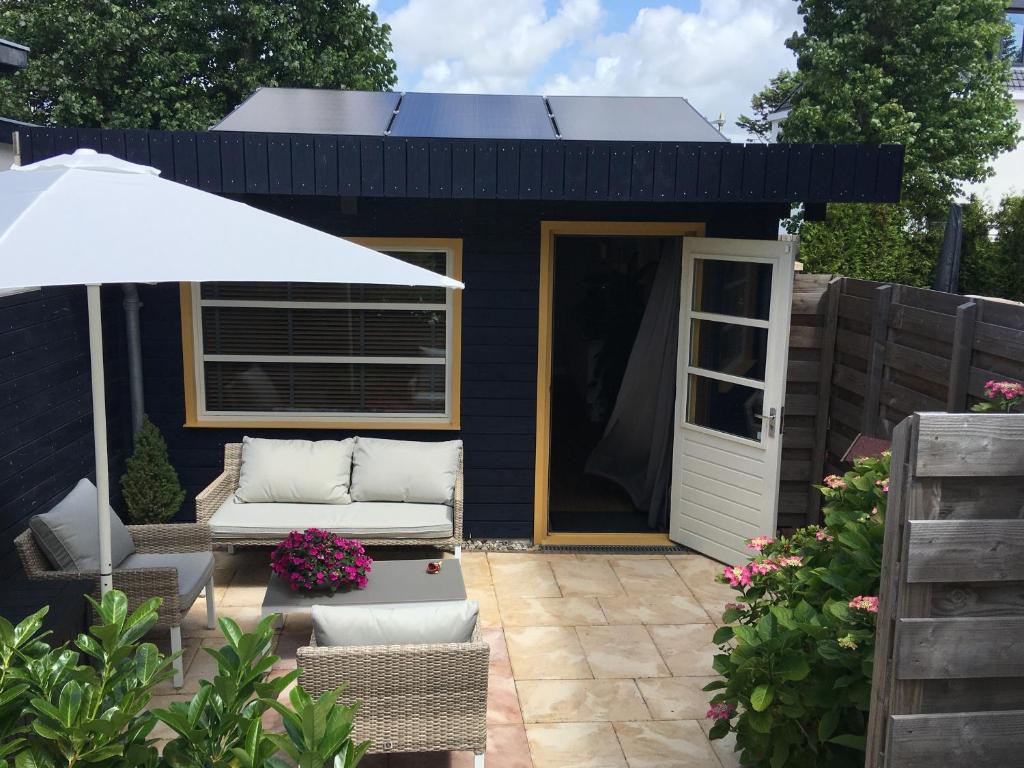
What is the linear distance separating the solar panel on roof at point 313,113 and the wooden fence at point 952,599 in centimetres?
430

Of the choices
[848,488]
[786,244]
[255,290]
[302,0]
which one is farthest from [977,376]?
[302,0]

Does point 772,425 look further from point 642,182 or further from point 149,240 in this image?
point 149,240

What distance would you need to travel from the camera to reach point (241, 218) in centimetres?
336

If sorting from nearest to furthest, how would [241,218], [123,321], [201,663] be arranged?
[241,218]
[201,663]
[123,321]

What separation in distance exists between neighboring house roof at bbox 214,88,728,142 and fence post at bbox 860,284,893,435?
1.47 m

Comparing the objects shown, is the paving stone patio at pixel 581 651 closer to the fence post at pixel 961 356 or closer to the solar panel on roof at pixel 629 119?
the fence post at pixel 961 356

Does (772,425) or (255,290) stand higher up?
(255,290)

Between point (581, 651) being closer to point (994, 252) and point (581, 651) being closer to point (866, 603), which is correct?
point (866, 603)

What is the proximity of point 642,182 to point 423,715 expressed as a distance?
335cm

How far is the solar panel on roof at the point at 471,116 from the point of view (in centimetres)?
608

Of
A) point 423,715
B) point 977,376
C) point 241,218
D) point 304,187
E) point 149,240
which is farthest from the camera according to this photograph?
point 304,187

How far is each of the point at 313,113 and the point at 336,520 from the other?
2.94 metres

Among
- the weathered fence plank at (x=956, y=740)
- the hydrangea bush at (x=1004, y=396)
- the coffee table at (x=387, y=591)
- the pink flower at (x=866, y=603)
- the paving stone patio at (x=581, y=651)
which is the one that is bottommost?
the paving stone patio at (x=581, y=651)

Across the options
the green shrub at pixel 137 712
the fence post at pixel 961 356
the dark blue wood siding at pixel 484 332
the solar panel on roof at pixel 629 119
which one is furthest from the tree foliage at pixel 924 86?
the green shrub at pixel 137 712
